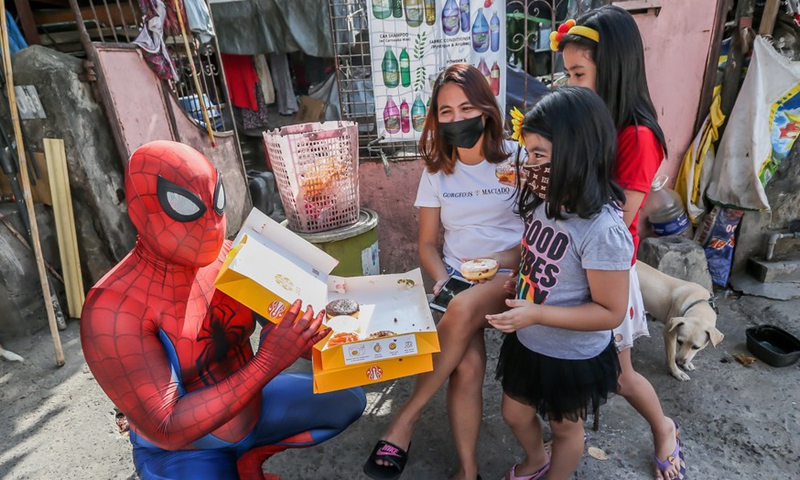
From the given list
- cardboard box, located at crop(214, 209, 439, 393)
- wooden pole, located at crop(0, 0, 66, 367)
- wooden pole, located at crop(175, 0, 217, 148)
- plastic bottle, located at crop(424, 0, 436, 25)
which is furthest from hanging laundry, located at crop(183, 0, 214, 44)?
cardboard box, located at crop(214, 209, 439, 393)

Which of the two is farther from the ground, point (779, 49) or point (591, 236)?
point (779, 49)

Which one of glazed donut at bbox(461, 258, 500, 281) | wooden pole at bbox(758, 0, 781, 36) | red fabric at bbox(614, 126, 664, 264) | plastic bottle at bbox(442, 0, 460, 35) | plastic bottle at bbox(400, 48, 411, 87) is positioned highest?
plastic bottle at bbox(442, 0, 460, 35)

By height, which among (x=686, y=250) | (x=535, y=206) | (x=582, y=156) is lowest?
(x=686, y=250)

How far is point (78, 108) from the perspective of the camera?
3443 mm

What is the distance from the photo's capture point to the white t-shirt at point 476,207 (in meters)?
2.22

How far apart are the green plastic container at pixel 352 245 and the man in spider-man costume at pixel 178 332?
3.66 ft

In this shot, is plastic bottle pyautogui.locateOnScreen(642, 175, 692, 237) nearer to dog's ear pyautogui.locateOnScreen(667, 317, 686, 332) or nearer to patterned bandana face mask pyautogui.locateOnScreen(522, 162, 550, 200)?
dog's ear pyautogui.locateOnScreen(667, 317, 686, 332)

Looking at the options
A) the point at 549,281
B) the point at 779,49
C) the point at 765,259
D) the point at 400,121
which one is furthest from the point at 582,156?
the point at 765,259

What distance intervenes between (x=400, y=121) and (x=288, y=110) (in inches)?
143

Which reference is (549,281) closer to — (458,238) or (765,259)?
(458,238)

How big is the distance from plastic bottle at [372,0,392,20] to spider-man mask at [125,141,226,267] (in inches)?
92.6

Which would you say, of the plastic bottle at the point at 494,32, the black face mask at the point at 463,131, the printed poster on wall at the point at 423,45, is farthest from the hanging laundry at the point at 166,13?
the black face mask at the point at 463,131

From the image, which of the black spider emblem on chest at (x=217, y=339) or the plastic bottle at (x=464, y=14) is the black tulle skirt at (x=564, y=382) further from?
the plastic bottle at (x=464, y=14)

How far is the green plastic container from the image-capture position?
2.78 meters
